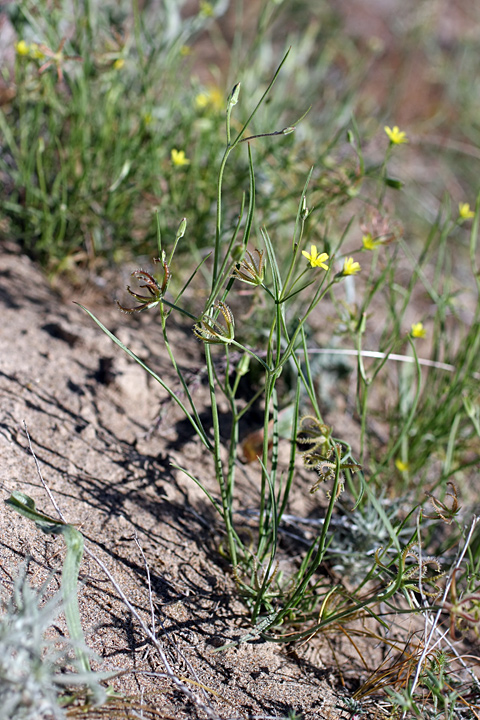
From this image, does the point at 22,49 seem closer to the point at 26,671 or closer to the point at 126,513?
the point at 126,513

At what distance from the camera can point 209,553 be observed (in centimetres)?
134

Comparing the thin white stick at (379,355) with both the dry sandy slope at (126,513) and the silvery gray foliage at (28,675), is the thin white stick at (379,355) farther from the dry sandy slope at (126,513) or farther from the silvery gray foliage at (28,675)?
the silvery gray foliage at (28,675)

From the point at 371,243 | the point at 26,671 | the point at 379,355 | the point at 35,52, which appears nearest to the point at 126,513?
the point at 26,671

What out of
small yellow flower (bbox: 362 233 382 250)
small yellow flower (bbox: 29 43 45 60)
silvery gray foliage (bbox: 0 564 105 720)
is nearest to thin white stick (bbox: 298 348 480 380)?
small yellow flower (bbox: 362 233 382 250)

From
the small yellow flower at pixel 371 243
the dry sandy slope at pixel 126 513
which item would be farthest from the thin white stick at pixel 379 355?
the dry sandy slope at pixel 126 513

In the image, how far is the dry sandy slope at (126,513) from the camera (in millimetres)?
1109

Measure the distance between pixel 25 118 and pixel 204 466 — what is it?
129 centimetres

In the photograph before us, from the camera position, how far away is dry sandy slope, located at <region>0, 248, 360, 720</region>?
1.11m

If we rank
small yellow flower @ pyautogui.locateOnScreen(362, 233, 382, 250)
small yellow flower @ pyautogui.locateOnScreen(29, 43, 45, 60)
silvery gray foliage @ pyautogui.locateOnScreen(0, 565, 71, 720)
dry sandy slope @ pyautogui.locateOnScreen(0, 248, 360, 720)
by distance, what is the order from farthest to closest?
1. small yellow flower @ pyautogui.locateOnScreen(29, 43, 45, 60)
2. small yellow flower @ pyautogui.locateOnScreen(362, 233, 382, 250)
3. dry sandy slope @ pyautogui.locateOnScreen(0, 248, 360, 720)
4. silvery gray foliage @ pyautogui.locateOnScreen(0, 565, 71, 720)

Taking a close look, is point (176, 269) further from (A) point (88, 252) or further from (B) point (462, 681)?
(B) point (462, 681)

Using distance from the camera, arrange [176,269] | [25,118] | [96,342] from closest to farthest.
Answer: [96,342]
[25,118]
[176,269]

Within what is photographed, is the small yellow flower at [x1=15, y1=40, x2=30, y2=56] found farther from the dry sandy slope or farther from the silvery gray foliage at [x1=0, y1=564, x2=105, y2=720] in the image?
the silvery gray foliage at [x1=0, y1=564, x2=105, y2=720]

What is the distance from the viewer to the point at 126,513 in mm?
1317

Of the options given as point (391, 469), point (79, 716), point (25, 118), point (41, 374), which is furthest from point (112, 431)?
point (25, 118)
